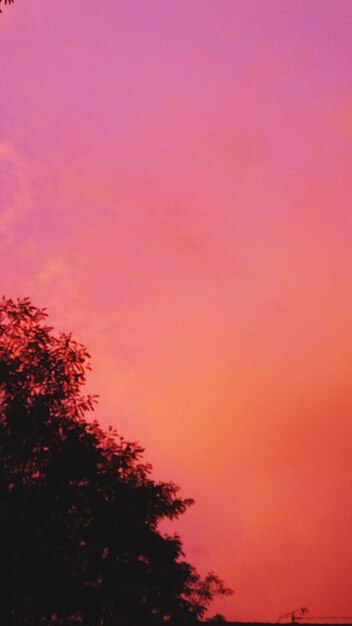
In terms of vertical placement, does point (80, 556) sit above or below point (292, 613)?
below

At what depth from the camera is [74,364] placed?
1211 inches

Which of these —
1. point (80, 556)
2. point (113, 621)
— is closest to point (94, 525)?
point (113, 621)

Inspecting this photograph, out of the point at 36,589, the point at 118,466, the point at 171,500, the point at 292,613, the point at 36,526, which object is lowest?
the point at 36,589

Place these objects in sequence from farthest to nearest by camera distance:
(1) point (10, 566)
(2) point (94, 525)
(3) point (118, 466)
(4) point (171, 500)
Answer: (4) point (171, 500)
(2) point (94, 525)
(3) point (118, 466)
(1) point (10, 566)

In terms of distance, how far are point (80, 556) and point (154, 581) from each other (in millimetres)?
23515

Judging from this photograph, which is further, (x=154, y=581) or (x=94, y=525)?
(x=154, y=581)

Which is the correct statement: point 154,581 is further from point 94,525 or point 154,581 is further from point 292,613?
point 292,613

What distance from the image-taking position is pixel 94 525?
128 feet

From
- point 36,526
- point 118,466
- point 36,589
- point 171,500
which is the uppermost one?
point 171,500

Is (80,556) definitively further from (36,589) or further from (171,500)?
(171,500)

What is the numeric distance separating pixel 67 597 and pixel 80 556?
1.66 metres

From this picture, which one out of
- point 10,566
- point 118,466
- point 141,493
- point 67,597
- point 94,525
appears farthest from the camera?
point 141,493

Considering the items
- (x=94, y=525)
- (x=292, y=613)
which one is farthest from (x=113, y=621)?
(x=292, y=613)

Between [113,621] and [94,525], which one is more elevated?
[94,525]
